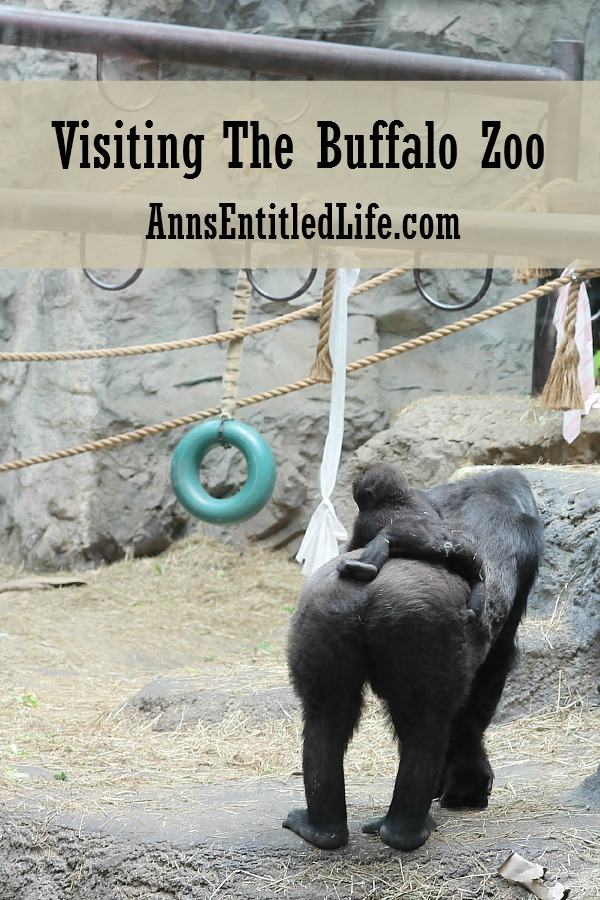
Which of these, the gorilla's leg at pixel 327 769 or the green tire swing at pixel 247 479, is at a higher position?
the green tire swing at pixel 247 479

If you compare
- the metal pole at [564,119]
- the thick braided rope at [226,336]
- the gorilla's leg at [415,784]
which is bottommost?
the gorilla's leg at [415,784]

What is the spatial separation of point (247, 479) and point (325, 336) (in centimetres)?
118

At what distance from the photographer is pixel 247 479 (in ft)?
17.2

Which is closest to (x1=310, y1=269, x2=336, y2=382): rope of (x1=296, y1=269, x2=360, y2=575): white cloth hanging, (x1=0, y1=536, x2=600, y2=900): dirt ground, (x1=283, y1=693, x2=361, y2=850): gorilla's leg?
(x1=296, y1=269, x2=360, y2=575): white cloth hanging

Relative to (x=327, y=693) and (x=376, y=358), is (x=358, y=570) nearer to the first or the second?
(x=327, y=693)

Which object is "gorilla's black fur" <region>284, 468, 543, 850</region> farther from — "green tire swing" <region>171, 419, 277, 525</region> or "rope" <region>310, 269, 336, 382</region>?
"green tire swing" <region>171, 419, 277, 525</region>

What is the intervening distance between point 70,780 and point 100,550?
4491 millimetres

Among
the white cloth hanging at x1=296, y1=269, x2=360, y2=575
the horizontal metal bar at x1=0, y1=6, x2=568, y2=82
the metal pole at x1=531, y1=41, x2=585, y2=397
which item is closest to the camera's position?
the horizontal metal bar at x1=0, y1=6, x2=568, y2=82

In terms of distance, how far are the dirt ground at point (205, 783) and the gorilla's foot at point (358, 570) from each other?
0.65 metres

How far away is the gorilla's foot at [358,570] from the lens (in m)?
2.56

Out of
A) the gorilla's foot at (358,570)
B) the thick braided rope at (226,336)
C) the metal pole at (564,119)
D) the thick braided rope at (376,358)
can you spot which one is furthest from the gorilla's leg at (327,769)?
the metal pole at (564,119)

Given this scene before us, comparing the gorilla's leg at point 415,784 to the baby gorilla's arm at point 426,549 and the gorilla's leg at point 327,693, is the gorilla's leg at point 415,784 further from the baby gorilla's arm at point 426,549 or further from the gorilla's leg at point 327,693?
the baby gorilla's arm at point 426,549

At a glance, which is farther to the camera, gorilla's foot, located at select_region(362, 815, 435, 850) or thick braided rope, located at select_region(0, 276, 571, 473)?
thick braided rope, located at select_region(0, 276, 571, 473)

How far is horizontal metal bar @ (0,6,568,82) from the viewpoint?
405 cm
